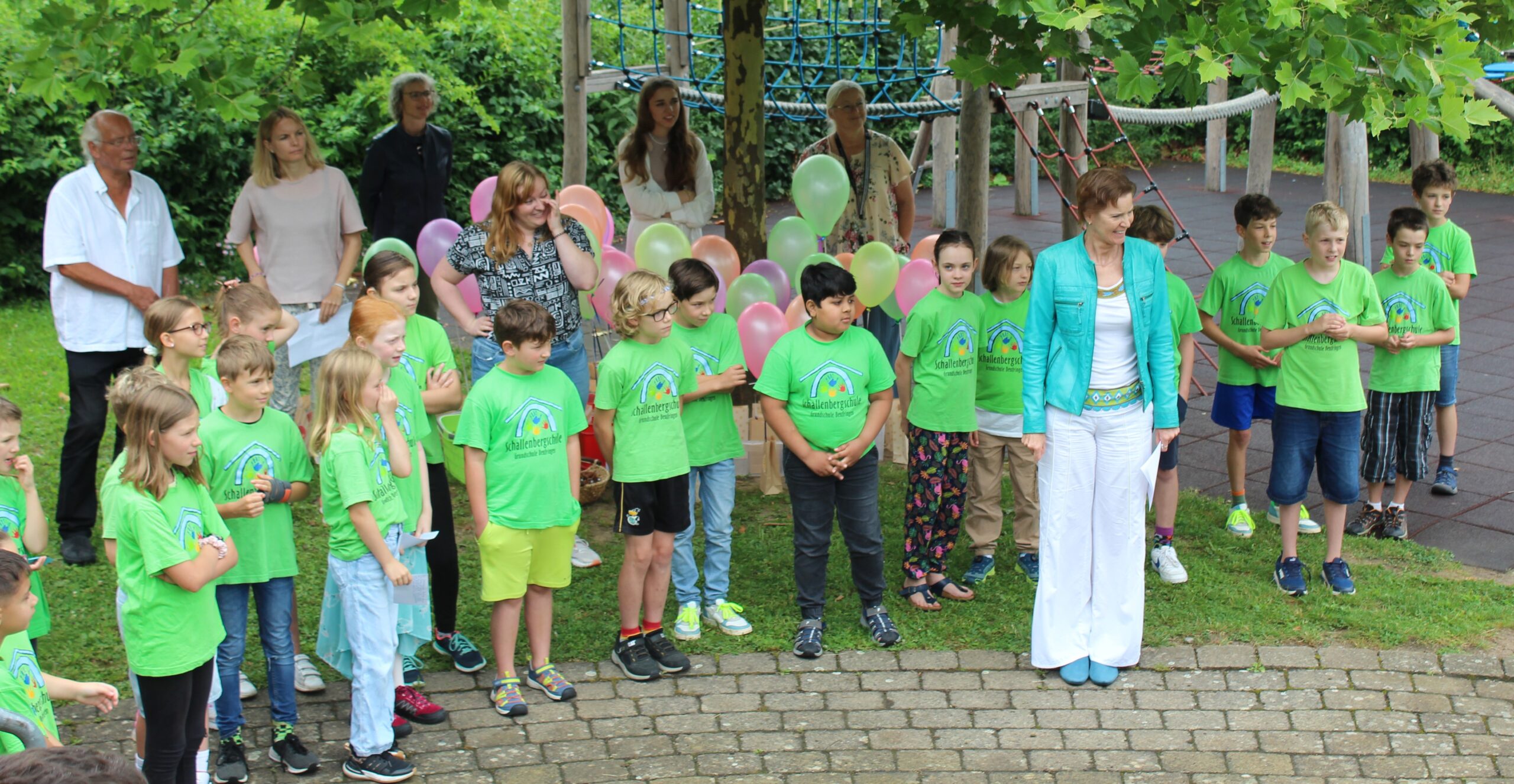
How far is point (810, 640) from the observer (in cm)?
514

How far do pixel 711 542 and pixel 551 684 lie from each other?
886 millimetres

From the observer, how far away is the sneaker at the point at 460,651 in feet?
16.5

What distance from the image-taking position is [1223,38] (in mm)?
4262

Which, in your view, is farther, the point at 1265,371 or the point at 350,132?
the point at 350,132

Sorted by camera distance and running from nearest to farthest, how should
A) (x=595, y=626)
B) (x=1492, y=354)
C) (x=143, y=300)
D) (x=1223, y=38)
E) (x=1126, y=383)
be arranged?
(x=1223, y=38) → (x=1126, y=383) → (x=595, y=626) → (x=143, y=300) → (x=1492, y=354)

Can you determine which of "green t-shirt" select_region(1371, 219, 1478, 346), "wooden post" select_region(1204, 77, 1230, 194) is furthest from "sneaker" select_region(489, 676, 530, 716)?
"wooden post" select_region(1204, 77, 1230, 194)

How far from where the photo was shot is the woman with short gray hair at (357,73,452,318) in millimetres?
7070

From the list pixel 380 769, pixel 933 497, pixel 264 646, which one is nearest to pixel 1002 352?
pixel 933 497

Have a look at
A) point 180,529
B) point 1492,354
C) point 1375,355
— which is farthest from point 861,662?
point 1492,354

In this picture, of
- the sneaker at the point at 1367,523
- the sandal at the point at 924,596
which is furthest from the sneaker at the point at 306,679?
the sneaker at the point at 1367,523

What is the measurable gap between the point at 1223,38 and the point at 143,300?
447cm

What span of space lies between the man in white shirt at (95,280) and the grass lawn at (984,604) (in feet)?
1.29

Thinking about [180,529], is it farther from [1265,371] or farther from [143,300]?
[1265,371]

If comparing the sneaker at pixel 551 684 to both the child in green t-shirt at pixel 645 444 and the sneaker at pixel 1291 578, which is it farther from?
the sneaker at pixel 1291 578
